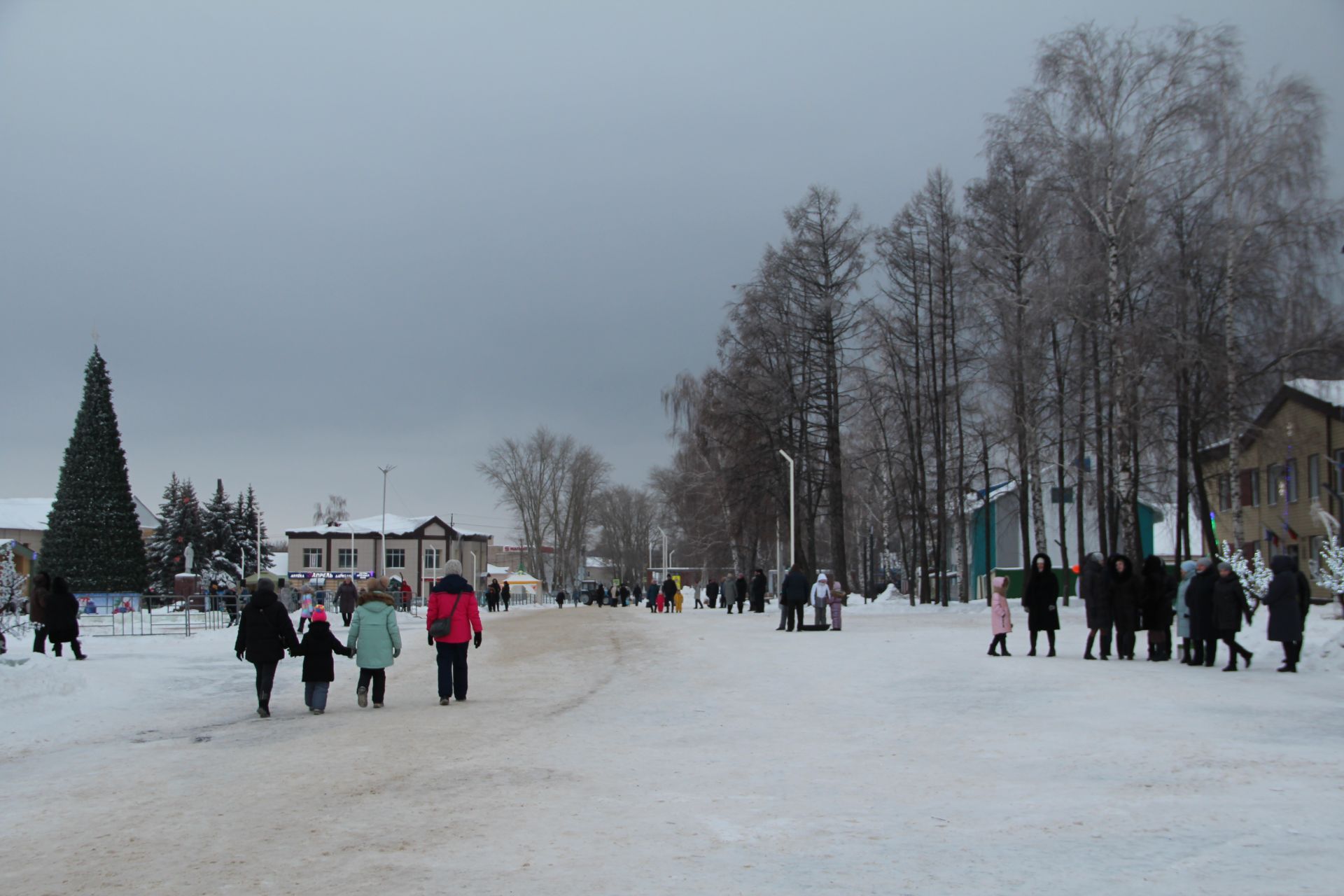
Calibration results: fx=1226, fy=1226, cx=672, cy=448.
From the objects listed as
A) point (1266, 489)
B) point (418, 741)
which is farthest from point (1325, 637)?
point (1266, 489)

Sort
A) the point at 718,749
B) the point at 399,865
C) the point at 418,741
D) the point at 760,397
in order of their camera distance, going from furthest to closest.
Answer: the point at 760,397, the point at 418,741, the point at 718,749, the point at 399,865

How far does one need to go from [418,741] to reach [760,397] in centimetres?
3715

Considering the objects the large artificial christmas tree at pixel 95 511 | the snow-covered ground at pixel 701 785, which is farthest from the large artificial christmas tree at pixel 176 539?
the snow-covered ground at pixel 701 785

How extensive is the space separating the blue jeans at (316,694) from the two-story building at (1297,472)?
29630 mm

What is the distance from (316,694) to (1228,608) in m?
11.8

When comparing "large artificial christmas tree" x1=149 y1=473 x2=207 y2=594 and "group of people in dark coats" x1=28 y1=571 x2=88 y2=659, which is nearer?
"group of people in dark coats" x1=28 y1=571 x2=88 y2=659

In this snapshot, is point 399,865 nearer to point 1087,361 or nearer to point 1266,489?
point 1087,361

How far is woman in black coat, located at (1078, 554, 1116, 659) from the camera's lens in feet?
60.0

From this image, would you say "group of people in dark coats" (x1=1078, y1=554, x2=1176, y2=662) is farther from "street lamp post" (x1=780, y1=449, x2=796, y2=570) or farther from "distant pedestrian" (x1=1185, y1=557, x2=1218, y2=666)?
"street lamp post" (x1=780, y1=449, x2=796, y2=570)

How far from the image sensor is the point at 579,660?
21875 millimetres

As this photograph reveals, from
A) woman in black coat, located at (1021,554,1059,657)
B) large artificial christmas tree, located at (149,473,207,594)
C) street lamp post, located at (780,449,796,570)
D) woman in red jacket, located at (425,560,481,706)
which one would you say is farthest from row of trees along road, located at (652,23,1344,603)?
large artificial christmas tree, located at (149,473,207,594)

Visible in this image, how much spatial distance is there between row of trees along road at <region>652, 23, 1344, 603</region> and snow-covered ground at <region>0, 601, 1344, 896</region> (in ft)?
51.3

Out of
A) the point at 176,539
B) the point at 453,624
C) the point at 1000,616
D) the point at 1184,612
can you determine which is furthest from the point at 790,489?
the point at 176,539

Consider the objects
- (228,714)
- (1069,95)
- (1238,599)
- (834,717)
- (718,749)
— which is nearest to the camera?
(718,749)
